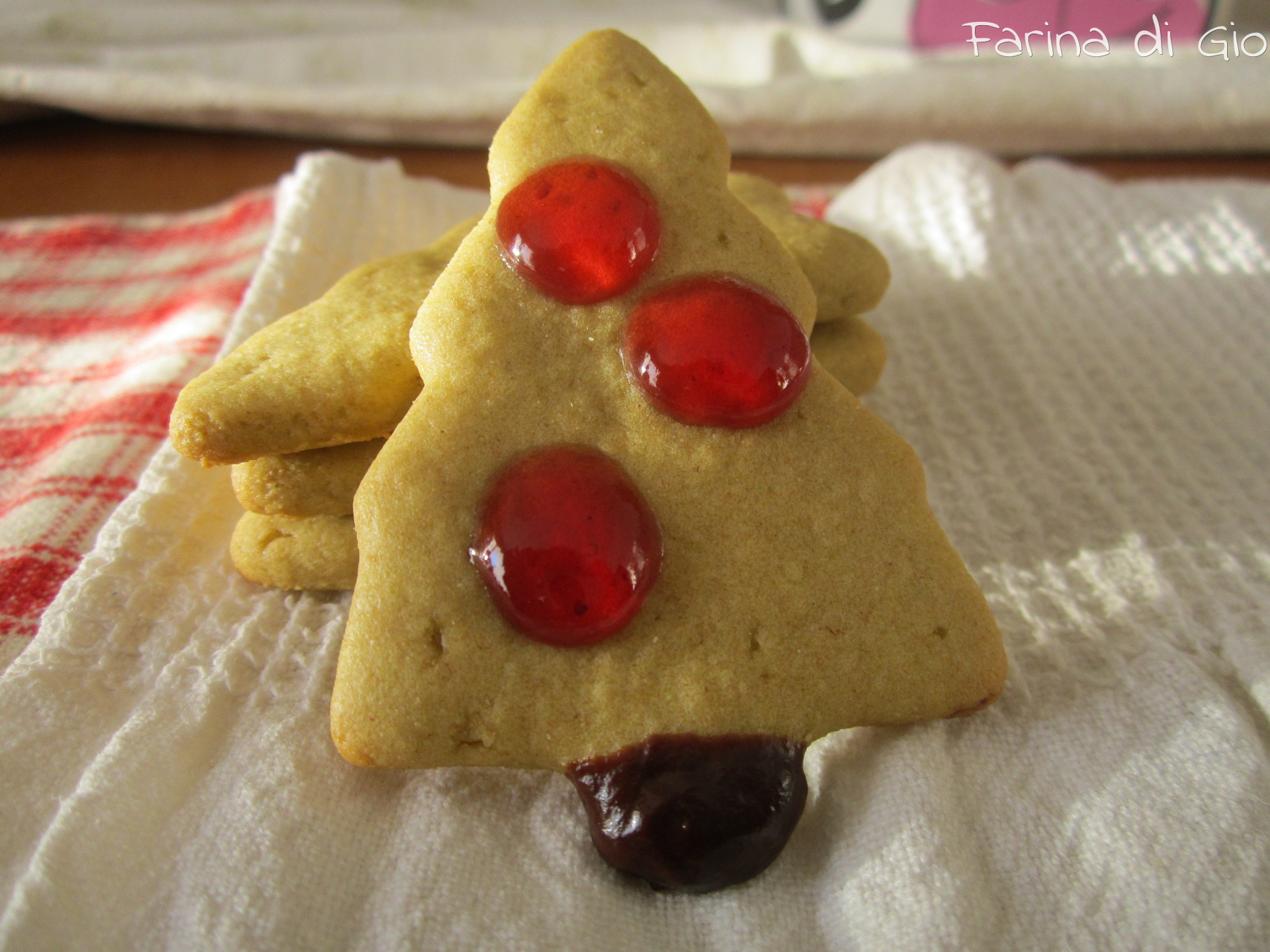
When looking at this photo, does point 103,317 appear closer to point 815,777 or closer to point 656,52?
point 815,777

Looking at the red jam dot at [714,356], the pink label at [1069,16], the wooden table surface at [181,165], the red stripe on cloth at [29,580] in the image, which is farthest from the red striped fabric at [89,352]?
the pink label at [1069,16]

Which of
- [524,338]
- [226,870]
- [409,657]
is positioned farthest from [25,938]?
[524,338]

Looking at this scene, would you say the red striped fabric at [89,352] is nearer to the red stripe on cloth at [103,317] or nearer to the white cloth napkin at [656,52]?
the red stripe on cloth at [103,317]

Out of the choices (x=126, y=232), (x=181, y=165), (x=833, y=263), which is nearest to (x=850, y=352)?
(x=833, y=263)

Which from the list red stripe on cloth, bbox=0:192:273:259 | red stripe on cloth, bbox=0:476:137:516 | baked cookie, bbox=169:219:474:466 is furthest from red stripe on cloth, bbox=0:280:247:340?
baked cookie, bbox=169:219:474:466

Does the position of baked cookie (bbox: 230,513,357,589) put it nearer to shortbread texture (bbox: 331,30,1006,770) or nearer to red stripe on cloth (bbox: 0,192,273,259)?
shortbread texture (bbox: 331,30,1006,770)

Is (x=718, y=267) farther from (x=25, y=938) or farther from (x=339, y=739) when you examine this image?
(x=25, y=938)

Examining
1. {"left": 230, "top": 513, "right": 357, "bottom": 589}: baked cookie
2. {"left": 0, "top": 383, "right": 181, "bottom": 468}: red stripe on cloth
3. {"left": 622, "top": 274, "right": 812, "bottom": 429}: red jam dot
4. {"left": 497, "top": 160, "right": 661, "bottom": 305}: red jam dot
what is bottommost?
{"left": 0, "top": 383, "right": 181, "bottom": 468}: red stripe on cloth
